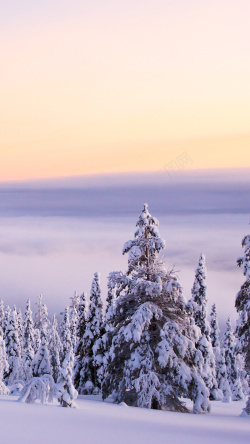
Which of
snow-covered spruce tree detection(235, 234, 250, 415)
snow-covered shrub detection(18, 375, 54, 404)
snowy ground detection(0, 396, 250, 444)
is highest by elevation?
snow-covered spruce tree detection(235, 234, 250, 415)

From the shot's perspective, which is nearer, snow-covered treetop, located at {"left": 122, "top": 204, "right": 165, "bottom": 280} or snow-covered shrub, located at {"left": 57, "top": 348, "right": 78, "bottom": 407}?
snow-covered shrub, located at {"left": 57, "top": 348, "right": 78, "bottom": 407}

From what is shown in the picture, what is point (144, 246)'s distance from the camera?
96.7 ft

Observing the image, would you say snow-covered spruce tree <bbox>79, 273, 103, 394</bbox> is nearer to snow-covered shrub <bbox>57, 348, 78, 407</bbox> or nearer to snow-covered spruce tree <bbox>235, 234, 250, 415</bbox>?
snow-covered spruce tree <bbox>235, 234, 250, 415</bbox>

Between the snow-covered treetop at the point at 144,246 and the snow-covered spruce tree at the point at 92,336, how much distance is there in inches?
752

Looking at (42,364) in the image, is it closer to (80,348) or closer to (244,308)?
(80,348)

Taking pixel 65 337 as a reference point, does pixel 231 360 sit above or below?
below

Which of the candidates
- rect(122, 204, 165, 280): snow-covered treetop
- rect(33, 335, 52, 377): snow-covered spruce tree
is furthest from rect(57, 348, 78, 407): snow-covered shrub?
rect(33, 335, 52, 377): snow-covered spruce tree

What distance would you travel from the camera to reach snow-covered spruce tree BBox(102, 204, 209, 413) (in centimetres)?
2720

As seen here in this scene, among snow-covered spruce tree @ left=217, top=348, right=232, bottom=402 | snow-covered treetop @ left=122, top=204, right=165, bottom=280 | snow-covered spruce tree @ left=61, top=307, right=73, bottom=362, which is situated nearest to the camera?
snow-covered treetop @ left=122, top=204, right=165, bottom=280

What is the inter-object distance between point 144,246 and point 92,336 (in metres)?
20.4

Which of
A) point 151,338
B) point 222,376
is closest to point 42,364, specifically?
point 151,338

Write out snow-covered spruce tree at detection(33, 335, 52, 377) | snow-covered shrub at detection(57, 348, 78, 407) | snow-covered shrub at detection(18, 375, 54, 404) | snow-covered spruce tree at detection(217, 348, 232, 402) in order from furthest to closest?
snow-covered spruce tree at detection(217, 348, 232, 402) < snow-covered spruce tree at detection(33, 335, 52, 377) < snow-covered shrub at detection(57, 348, 78, 407) < snow-covered shrub at detection(18, 375, 54, 404)

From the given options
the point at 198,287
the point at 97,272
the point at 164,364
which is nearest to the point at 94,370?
the point at 97,272

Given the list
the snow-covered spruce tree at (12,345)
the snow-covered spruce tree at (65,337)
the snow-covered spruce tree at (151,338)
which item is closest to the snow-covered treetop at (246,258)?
the snow-covered spruce tree at (151,338)
